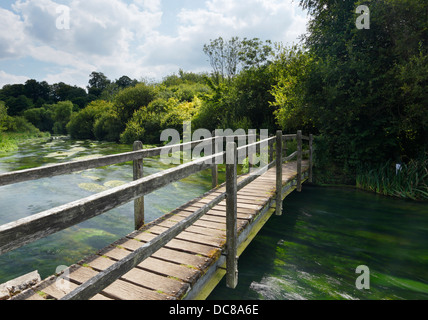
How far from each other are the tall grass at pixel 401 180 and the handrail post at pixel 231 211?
7570mm

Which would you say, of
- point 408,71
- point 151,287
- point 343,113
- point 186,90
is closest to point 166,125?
point 186,90

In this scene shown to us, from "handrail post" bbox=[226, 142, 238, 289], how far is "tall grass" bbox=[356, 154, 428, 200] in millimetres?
7570

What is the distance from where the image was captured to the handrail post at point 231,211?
131 inches

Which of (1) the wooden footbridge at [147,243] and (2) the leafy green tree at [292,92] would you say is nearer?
(1) the wooden footbridge at [147,243]

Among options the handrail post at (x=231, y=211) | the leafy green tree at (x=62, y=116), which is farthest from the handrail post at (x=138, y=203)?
the leafy green tree at (x=62, y=116)

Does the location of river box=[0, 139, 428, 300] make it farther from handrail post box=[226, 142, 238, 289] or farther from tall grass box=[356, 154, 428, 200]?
handrail post box=[226, 142, 238, 289]

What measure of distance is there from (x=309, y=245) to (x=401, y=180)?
201 inches

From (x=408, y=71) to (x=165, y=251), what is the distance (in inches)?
330

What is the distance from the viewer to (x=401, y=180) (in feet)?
28.9

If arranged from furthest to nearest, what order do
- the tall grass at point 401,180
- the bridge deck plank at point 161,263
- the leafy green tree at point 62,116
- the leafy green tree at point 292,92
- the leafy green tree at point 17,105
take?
1. the leafy green tree at point 17,105
2. the leafy green tree at point 62,116
3. the leafy green tree at point 292,92
4. the tall grass at point 401,180
5. the bridge deck plank at point 161,263

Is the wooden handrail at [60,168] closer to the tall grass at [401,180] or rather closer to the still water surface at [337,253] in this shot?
the still water surface at [337,253]

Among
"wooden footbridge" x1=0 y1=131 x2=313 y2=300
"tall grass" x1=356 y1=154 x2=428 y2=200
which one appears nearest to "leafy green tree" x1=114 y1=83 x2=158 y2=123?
"tall grass" x1=356 y1=154 x2=428 y2=200

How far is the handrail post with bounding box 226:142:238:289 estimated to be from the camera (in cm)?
332

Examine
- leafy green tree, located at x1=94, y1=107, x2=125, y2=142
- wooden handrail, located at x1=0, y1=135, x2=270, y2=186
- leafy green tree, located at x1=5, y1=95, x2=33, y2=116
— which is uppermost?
leafy green tree, located at x1=5, y1=95, x2=33, y2=116
